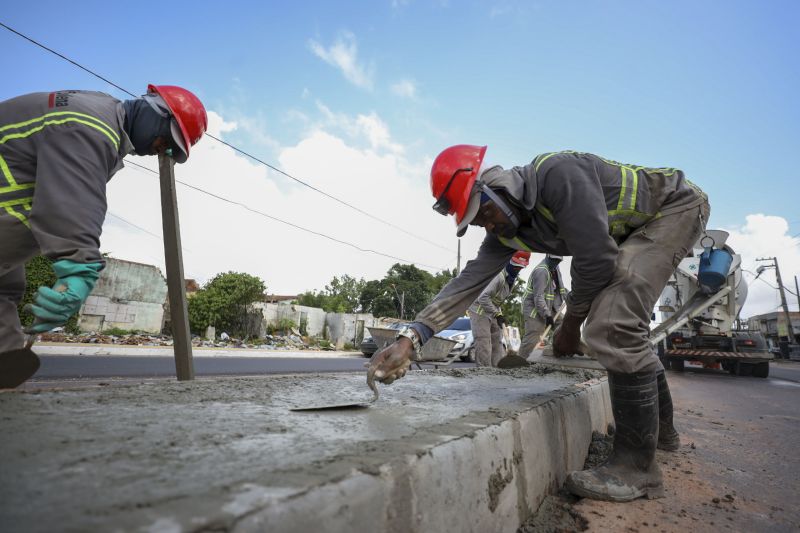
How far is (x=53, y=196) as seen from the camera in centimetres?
170

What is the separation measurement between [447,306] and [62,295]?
1789 millimetres

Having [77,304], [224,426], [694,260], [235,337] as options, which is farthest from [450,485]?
[235,337]

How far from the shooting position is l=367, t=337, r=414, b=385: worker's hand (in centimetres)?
208

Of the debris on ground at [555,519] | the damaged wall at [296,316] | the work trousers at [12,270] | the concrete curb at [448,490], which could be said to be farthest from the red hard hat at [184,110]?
the damaged wall at [296,316]

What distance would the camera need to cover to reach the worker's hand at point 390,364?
208 centimetres

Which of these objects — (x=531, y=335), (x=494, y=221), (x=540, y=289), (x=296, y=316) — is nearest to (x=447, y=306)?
(x=494, y=221)

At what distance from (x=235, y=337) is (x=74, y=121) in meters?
21.5

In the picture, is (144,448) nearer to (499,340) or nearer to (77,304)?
(77,304)

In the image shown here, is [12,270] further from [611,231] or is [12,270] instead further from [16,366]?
[611,231]

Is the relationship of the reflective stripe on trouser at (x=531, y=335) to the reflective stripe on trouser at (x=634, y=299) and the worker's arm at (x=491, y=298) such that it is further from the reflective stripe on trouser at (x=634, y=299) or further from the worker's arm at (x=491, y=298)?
the reflective stripe on trouser at (x=634, y=299)

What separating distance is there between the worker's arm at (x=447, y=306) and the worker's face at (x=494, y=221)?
24 cm

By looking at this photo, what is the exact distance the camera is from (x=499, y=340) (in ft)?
24.4

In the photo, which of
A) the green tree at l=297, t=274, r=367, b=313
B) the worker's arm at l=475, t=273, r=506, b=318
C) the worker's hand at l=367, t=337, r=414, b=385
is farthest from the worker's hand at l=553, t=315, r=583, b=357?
the green tree at l=297, t=274, r=367, b=313

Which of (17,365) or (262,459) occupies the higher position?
(17,365)
